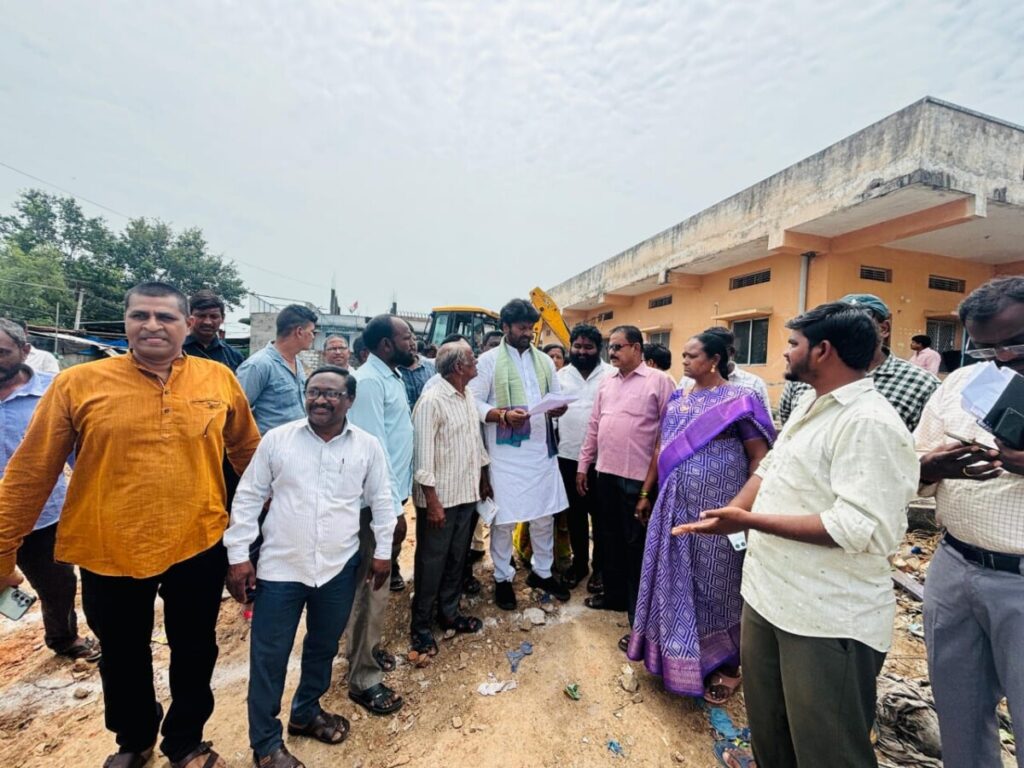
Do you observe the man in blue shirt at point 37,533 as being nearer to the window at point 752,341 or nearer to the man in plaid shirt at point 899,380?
the man in plaid shirt at point 899,380

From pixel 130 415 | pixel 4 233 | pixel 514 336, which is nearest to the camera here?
pixel 130 415

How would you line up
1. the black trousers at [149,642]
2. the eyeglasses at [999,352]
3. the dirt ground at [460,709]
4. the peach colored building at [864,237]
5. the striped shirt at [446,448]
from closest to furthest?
the eyeglasses at [999,352] < the black trousers at [149,642] < the dirt ground at [460,709] < the striped shirt at [446,448] < the peach colored building at [864,237]

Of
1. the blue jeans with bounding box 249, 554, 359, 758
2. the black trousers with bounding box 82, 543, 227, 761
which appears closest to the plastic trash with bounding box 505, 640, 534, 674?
the blue jeans with bounding box 249, 554, 359, 758

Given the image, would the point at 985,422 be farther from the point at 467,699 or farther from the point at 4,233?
the point at 4,233

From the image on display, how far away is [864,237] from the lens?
Result: 7.65 metres

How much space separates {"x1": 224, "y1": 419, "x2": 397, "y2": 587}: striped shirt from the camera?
186 cm

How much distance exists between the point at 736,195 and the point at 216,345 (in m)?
9.99

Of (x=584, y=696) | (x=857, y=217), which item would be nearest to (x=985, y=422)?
(x=584, y=696)

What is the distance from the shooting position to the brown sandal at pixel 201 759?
1.85m

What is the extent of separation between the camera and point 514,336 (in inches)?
128

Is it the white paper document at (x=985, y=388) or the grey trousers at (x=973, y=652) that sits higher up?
the white paper document at (x=985, y=388)

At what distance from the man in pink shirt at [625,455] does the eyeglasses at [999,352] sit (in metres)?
1.57

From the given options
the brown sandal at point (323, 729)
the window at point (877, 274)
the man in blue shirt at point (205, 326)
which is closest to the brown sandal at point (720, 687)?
the brown sandal at point (323, 729)

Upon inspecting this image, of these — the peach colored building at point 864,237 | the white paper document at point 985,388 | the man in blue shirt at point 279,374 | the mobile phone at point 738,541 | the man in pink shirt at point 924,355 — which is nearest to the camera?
the white paper document at point 985,388
